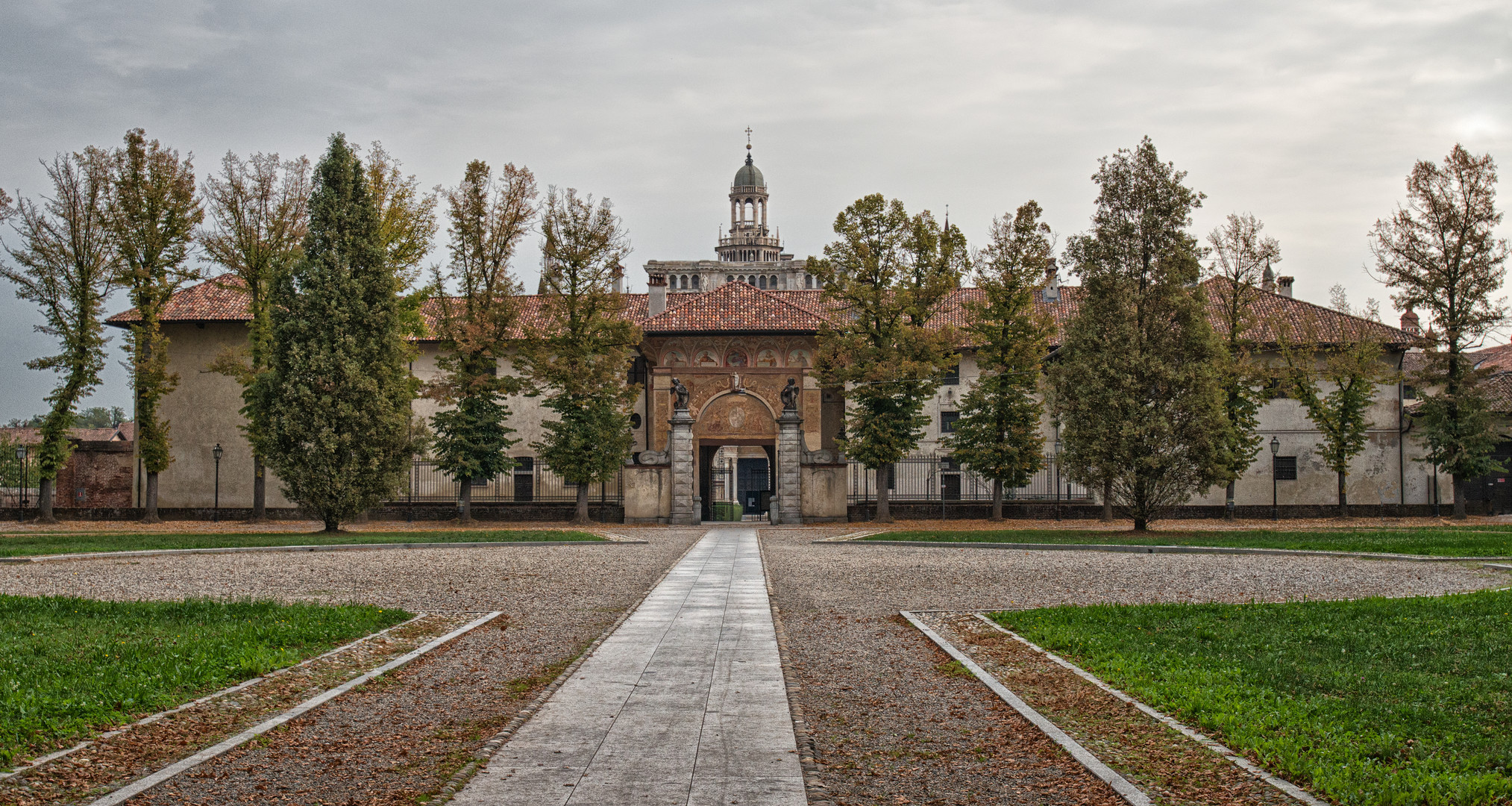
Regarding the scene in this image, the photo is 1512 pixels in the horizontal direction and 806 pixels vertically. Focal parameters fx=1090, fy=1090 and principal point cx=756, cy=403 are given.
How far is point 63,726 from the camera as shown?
5.59m

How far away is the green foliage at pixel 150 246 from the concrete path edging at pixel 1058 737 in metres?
30.6

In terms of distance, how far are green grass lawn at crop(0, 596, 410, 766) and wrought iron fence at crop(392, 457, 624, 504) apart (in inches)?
A: 840

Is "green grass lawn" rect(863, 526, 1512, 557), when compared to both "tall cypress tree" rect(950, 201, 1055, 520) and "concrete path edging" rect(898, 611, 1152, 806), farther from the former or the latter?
"concrete path edging" rect(898, 611, 1152, 806)

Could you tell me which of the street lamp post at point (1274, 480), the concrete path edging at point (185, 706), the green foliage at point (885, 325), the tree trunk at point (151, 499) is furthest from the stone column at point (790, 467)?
the concrete path edging at point (185, 706)

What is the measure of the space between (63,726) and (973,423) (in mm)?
28963

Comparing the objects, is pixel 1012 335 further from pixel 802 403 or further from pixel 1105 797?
pixel 1105 797

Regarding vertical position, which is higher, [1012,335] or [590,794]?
[1012,335]

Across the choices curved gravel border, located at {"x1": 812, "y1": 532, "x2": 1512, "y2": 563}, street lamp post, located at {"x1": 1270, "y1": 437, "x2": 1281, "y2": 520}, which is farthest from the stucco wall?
street lamp post, located at {"x1": 1270, "y1": 437, "x2": 1281, "y2": 520}

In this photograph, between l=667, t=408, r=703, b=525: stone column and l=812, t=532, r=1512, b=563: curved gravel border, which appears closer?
l=812, t=532, r=1512, b=563: curved gravel border

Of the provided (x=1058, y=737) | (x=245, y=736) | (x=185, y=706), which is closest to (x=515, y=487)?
(x=185, y=706)

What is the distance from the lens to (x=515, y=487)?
37.7 meters

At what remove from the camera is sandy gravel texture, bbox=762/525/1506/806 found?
5.17m

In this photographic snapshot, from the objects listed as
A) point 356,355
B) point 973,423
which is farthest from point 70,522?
point 973,423

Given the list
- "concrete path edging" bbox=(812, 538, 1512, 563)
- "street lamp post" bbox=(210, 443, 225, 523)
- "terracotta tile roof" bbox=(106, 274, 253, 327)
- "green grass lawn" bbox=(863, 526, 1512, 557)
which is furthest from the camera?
"terracotta tile roof" bbox=(106, 274, 253, 327)
